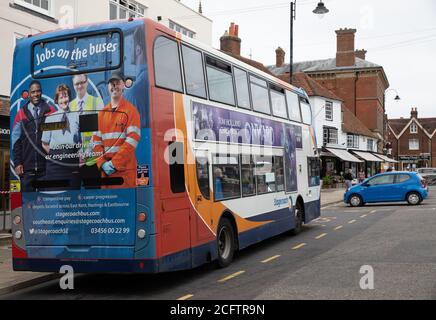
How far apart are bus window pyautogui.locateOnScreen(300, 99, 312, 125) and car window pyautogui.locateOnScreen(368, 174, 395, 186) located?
978 cm

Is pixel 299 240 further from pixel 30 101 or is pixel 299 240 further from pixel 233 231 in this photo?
pixel 30 101

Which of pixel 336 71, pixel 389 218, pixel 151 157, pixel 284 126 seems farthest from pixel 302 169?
pixel 336 71

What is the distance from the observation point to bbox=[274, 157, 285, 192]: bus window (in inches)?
498

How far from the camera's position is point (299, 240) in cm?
1341

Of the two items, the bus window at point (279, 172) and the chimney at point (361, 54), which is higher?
the chimney at point (361, 54)

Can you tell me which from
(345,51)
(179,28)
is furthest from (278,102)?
(345,51)

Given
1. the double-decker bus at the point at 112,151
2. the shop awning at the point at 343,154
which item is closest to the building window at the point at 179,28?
the double-decker bus at the point at 112,151

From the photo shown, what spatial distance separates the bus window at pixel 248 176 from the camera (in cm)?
1067

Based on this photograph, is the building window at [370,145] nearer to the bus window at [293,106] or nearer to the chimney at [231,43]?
the chimney at [231,43]

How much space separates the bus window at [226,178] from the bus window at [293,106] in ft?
13.8

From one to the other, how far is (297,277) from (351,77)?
56.5 m

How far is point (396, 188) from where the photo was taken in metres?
24.0

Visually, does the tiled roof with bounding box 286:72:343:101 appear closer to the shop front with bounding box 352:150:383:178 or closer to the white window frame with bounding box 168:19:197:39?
the shop front with bounding box 352:150:383:178
